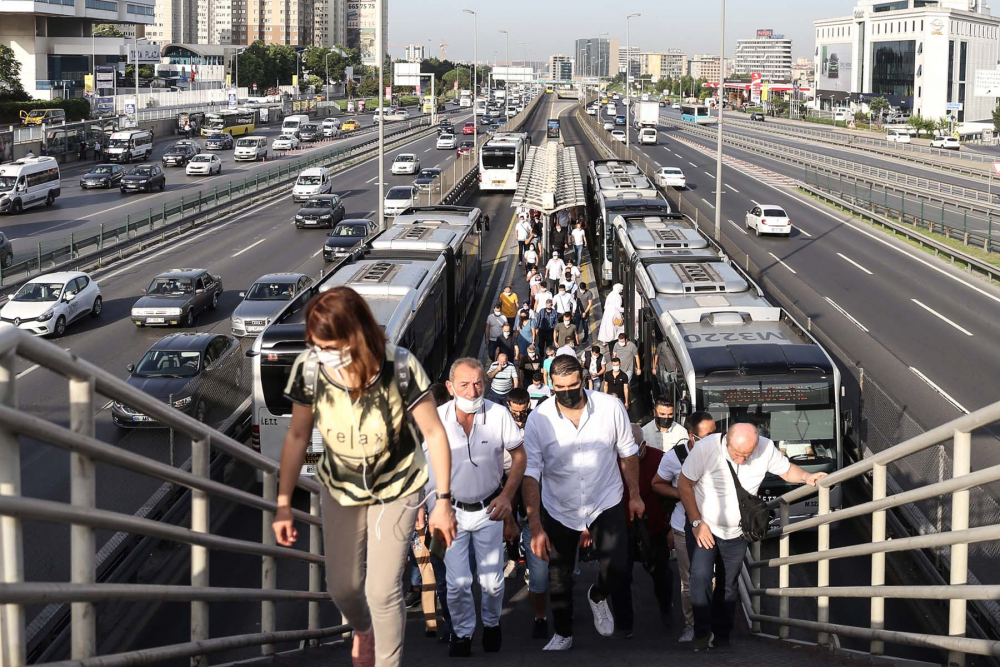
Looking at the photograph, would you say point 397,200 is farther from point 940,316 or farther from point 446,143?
point 446,143

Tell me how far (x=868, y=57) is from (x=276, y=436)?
166 m

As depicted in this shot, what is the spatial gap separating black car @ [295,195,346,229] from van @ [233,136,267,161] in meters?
31.4

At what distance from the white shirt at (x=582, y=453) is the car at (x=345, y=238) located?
93.8ft

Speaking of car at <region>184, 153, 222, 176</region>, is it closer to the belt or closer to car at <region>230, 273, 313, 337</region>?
car at <region>230, 273, 313, 337</region>

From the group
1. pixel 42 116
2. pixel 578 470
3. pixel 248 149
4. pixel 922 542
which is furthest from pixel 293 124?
pixel 922 542

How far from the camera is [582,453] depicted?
6.64 m

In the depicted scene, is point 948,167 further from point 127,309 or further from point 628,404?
point 628,404

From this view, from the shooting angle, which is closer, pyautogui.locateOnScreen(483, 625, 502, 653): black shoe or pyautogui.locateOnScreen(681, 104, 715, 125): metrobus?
pyautogui.locateOnScreen(483, 625, 502, 653): black shoe

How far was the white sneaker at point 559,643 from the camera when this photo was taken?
22.9 ft

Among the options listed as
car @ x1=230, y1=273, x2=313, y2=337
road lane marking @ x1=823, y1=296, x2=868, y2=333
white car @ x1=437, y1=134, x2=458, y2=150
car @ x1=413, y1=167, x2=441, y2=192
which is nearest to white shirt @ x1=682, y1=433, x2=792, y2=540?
car @ x1=230, y1=273, x2=313, y2=337

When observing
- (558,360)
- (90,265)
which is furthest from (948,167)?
(558,360)

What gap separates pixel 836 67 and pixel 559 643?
178920 mm

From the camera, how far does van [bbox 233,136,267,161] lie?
76.1m

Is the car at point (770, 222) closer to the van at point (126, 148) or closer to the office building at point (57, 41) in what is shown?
the van at point (126, 148)
